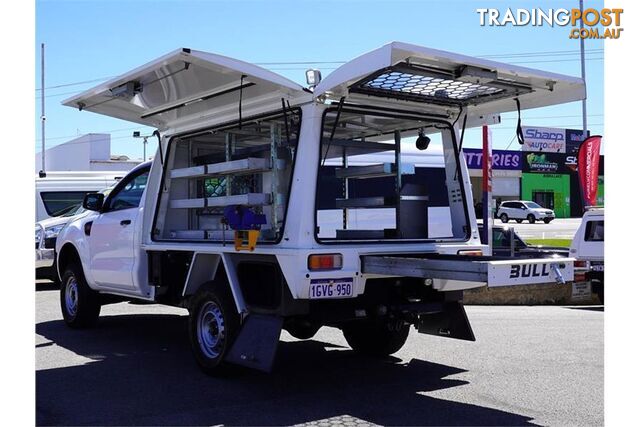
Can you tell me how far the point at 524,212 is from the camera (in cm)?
4716

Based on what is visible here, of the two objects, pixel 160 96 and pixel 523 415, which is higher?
pixel 160 96

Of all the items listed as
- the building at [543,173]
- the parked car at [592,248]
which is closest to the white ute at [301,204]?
the parked car at [592,248]

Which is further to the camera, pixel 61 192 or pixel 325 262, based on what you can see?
pixel 61 192

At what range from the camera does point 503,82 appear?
5.95m

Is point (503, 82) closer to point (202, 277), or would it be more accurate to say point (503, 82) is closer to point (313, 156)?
point (313, 156)

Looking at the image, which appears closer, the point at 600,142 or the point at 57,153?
the point at 600,142

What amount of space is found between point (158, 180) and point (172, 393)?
103 inches

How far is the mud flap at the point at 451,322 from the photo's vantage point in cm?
659

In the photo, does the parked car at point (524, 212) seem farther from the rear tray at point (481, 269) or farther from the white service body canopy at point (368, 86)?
the rear tray at point (481, 269)

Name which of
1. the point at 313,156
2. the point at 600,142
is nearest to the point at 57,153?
the point at 600,142

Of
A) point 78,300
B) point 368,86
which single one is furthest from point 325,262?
point 78,300

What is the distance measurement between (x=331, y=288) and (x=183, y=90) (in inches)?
99.0

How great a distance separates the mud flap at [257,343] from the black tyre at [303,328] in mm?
329

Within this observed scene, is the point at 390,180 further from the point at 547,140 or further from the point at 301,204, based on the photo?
the point at 547,140
